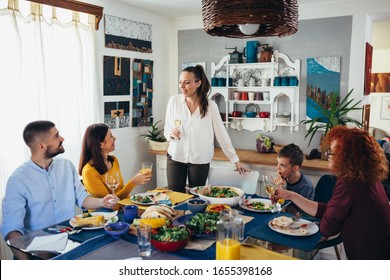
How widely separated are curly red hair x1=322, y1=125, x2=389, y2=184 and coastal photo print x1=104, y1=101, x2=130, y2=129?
2.47m

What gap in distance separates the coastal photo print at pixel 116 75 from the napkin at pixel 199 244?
7.63 ft

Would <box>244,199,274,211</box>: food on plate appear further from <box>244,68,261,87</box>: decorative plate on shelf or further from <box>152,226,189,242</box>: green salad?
<box>244,68,261,87</box>: decorative plate on shelf

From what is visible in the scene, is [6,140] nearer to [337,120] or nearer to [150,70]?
[150,70]

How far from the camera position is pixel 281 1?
1509 mm

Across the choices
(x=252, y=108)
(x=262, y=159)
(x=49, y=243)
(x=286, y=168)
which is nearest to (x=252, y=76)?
(x=252, y=108)

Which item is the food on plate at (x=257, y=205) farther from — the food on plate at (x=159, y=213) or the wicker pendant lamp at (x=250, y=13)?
the wicker pendant lamp at (x=250, y=13)

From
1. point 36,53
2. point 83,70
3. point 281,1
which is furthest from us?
point 83,70

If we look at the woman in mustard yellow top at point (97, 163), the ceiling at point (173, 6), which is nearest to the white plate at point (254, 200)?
the woman in mustard yellow top at point (97, 163)

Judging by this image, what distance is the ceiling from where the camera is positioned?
11.6 ft

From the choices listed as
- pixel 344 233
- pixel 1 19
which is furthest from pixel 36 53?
pixel 344 233

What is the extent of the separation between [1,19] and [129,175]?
1969mm

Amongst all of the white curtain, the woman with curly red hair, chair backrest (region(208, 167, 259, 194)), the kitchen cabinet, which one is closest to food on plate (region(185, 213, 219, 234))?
the woman with curly red hair

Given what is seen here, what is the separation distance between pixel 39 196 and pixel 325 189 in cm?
180

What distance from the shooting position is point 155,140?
4043 millimetres
